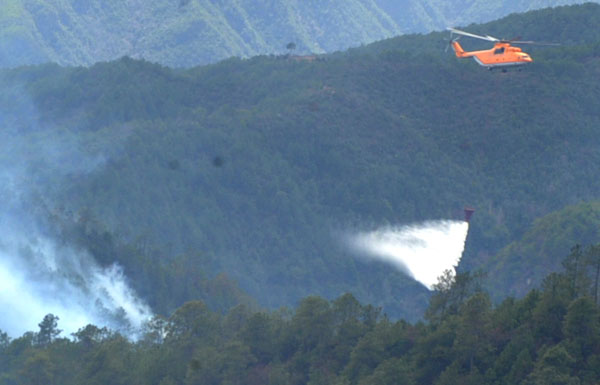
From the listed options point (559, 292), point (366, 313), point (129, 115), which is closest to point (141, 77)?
point (129, 115)

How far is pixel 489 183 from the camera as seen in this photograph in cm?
14262

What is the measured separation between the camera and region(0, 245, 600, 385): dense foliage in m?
61.7

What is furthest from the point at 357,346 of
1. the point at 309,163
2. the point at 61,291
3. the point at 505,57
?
the point at 309,163

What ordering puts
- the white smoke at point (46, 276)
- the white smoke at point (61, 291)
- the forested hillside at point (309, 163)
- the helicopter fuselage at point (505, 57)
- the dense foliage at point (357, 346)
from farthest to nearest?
the forested hillside at point (309, 163), the white smoke at point (46, 276), the white smoke at point (61, 291), the helicopter fuselage at point (505, 57), the dense foliage at point (357, 346)

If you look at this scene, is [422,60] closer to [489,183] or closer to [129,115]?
[489,183]

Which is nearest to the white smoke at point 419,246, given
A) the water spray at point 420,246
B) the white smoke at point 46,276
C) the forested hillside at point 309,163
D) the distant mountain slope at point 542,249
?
the water spray at point 420,246

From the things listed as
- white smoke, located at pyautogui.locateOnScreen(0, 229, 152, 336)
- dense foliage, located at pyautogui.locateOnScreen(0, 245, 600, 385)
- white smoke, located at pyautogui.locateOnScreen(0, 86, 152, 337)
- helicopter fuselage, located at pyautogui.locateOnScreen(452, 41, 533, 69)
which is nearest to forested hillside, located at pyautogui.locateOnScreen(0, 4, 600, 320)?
white smoke, located at pyautogui.locateOnScreen(0, 86, 152, 337)

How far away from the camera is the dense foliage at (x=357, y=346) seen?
202 ft

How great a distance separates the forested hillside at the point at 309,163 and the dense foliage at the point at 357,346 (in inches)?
1231

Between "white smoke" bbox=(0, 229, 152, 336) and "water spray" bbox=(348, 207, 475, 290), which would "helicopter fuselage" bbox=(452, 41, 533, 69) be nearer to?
"water spray" bbox=(348, 207, 475, 290)

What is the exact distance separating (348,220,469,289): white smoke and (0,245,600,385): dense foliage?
36846 mm

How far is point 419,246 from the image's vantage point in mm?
130250

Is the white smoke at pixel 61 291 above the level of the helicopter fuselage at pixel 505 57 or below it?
below

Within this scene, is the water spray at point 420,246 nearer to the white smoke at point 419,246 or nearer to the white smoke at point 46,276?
the white smoke at point 419,246
